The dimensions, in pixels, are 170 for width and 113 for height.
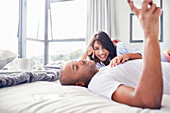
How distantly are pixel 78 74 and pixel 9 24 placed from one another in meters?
2.32

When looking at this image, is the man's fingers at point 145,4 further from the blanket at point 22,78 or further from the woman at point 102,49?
the woman at point 102,49

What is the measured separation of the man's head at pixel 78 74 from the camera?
4.21 ft

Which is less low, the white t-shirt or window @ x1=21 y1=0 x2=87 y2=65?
window @ x1=21 y1=0 x2=87 y2=65

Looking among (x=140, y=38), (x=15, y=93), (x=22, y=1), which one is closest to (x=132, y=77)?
(x=15, y=93)

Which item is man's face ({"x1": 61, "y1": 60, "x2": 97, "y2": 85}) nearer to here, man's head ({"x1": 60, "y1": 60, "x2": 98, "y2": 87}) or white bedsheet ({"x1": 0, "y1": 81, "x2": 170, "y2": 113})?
man's head ({"x1": 60, "y1": 60, "x2": 98, "y2": 87})

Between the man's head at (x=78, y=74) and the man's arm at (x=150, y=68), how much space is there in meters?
0.54

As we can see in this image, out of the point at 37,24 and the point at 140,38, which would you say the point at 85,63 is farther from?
the point at 37,24

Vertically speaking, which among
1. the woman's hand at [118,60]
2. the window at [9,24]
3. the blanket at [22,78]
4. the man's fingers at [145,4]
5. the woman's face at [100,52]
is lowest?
the blanket at [22,78]

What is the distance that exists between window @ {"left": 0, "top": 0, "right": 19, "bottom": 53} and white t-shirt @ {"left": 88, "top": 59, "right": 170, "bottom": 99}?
2279 millimetres

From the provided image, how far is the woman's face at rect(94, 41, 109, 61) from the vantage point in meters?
1.94

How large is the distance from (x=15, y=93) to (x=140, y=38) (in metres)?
2.91

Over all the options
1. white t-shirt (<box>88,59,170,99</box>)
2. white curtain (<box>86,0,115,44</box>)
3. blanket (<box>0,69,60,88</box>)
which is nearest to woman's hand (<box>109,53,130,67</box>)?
white t-shirt (<box>88,59,170,99</box>)

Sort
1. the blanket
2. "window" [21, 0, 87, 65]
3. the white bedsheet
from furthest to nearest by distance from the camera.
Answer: "window" [21, 0, 87, 65], the blanket, the white bedsheet

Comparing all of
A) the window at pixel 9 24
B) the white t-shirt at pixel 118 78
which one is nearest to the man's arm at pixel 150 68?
the white t-shirt at pixel 118 78
